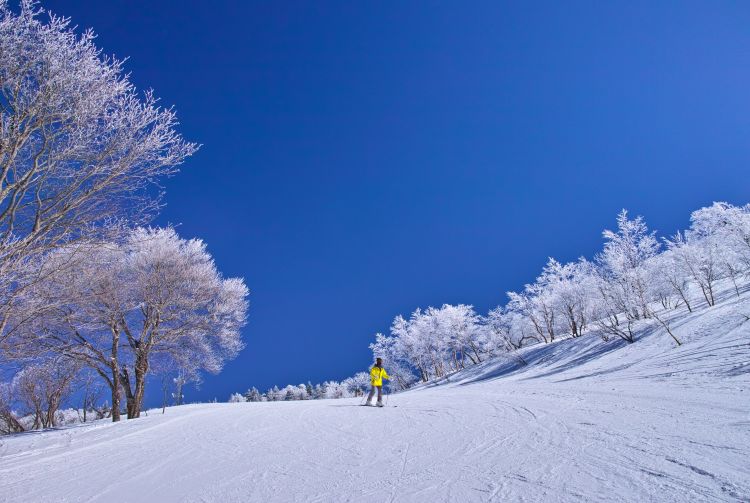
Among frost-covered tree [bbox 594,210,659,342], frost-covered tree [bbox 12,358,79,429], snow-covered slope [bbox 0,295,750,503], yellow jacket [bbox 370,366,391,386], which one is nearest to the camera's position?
snow-covered slope [bbox 0,295,750,503]

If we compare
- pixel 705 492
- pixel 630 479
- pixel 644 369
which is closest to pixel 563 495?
pixel 630 479

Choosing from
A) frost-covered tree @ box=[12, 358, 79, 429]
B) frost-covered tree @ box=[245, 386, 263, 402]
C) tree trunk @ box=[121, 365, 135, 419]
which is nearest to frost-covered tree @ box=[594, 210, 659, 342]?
tree trunk @ box=[121, 365, 135, 419]

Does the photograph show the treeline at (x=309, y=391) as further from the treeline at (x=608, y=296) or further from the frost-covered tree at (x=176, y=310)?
the frost-covered tree at (x=176, y=310)

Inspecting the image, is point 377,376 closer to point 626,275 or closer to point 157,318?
point 157,318

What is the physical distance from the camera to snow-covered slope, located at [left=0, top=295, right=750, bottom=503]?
12.8ft

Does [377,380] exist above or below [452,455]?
above

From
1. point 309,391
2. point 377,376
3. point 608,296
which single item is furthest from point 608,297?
point 309,391

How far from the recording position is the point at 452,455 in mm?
5418

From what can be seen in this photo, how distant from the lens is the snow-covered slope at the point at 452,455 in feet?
12.8

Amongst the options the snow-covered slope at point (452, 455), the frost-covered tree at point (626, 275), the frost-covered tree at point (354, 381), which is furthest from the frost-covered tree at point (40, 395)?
the frost-covered tree at point (354, 381)

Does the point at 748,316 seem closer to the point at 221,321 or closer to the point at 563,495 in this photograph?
the point at 563,495

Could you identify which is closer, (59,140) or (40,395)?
(59,140)

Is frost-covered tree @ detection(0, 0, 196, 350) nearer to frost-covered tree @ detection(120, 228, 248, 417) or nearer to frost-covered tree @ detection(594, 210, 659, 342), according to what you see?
frost-covered tree @ detection(120, 228, 248, 417)

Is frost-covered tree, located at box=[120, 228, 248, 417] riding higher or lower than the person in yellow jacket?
higher
